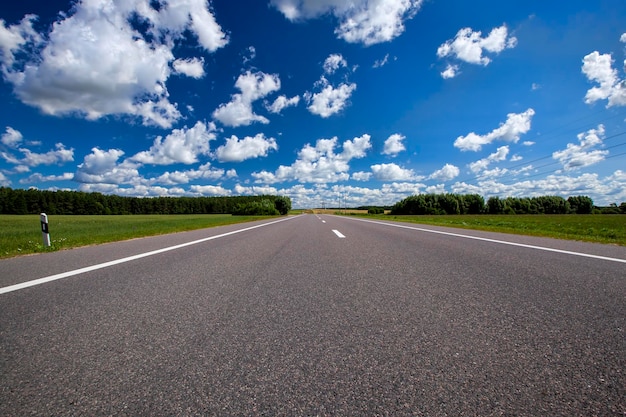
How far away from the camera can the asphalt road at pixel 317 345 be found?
1343mm

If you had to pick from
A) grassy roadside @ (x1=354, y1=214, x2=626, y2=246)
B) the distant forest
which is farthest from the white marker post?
the distant forest

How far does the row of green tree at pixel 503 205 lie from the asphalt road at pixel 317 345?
8096cm

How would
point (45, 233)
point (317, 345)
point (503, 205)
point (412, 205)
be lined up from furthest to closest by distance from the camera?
1. point (412, 205)
2. point (503, 205)
3. point (45, 233)
4. point (317, 345)

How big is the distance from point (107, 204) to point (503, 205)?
118866 mm

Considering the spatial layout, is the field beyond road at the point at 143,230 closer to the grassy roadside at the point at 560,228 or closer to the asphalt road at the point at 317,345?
the grassy roadside at the point at 560,228

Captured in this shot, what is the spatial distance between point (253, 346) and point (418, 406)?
1.10m

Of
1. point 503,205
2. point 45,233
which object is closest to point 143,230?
point 45,233

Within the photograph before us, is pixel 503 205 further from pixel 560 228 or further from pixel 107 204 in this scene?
pixel 107 204

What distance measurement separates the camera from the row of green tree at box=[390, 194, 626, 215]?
249 ft

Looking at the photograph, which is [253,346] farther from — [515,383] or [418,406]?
[515,383]

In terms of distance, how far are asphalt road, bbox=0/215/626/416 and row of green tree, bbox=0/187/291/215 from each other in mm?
68873

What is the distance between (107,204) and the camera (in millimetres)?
88000

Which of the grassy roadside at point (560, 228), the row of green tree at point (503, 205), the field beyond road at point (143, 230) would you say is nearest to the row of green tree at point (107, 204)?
Result: the row of green tree at point (503, 205)

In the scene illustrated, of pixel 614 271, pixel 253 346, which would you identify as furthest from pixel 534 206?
pixel 253 346
